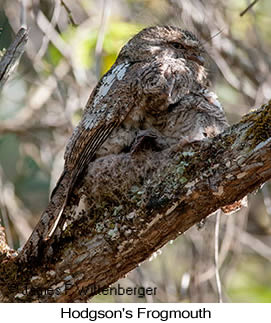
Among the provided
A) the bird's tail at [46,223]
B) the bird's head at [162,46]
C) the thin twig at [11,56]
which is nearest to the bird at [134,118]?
the bird's tail at [46,223]

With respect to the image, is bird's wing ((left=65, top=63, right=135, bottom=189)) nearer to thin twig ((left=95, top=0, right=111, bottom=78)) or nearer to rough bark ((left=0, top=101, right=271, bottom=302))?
rough bark ((left=0, top=101, right=271, bottom=302))

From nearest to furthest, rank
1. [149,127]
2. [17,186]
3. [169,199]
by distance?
1. [169,199]
2. [149,127]
3. [17,186]

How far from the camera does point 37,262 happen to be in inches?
104

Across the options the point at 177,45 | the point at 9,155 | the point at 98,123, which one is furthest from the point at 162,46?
the point at 9,155

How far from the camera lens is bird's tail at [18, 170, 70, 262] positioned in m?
2.65

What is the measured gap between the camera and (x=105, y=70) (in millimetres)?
4230

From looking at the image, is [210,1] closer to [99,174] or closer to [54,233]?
[99,174]

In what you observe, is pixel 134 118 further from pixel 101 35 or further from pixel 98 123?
pixel 101 35

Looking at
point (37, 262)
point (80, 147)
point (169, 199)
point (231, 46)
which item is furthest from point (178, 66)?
point (231, 46)

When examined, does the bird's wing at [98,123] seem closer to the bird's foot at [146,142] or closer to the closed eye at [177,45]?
the bird's foot at [146,142]

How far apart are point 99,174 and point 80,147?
0.58 ft

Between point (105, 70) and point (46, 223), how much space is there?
1.84m

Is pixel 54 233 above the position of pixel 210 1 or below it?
below

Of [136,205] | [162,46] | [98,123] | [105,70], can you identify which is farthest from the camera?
[105,70]
